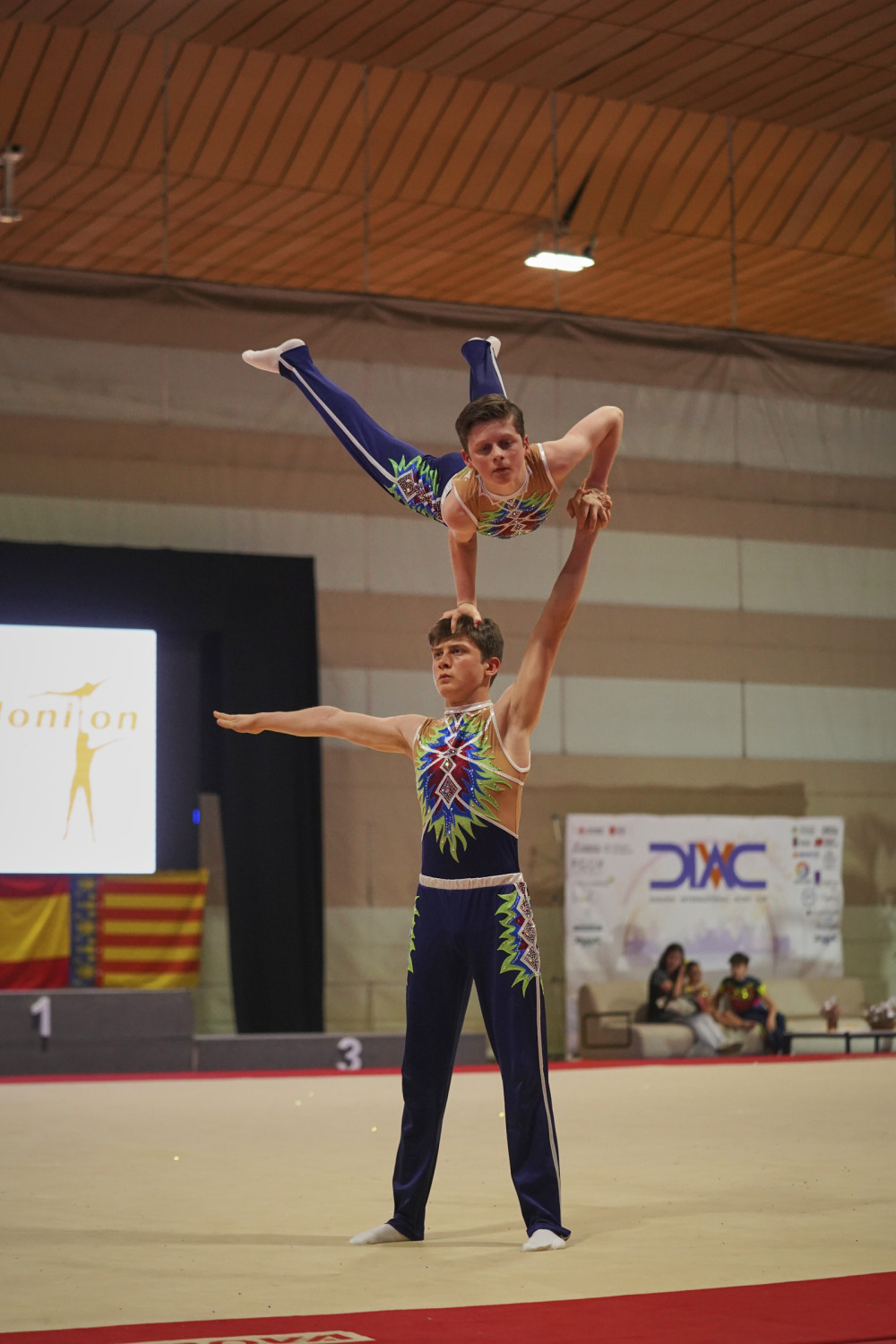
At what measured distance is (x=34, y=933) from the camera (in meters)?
10.3

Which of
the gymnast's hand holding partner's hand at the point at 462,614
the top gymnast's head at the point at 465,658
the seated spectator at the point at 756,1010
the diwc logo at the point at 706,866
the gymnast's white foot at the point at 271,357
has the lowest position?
the seated spectator at the point at 756,1010

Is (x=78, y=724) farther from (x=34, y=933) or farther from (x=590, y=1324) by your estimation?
(x=590, y=1324)

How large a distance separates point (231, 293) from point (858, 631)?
566 cm

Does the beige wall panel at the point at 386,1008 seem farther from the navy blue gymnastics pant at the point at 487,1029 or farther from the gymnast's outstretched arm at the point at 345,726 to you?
the navy blue gymnastics pant at the point at 487,1029

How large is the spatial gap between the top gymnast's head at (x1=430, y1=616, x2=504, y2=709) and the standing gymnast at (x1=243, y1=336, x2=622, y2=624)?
0.18 ft

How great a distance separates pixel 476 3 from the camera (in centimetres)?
955

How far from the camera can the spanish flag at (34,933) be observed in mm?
10227

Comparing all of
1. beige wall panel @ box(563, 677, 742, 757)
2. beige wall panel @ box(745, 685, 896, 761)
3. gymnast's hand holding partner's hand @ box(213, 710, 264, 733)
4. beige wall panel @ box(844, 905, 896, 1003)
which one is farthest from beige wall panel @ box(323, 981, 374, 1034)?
gymnast's hand holding partner's hand @ box(213, 710, 264, 733)

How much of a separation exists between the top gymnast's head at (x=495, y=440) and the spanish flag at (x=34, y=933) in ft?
23.6

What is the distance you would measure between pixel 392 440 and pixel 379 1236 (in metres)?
2.17

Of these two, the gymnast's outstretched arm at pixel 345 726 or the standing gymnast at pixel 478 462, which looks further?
the gymnast's outstretched arm at pixel 345 726

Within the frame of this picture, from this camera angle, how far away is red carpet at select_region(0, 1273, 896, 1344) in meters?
2.56

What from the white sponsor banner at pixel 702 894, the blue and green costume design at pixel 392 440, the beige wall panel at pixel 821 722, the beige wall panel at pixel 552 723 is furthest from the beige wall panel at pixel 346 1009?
the blue and green costume design at pixel 392 440

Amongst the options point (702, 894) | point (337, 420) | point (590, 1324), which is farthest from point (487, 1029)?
point (702, 894)
